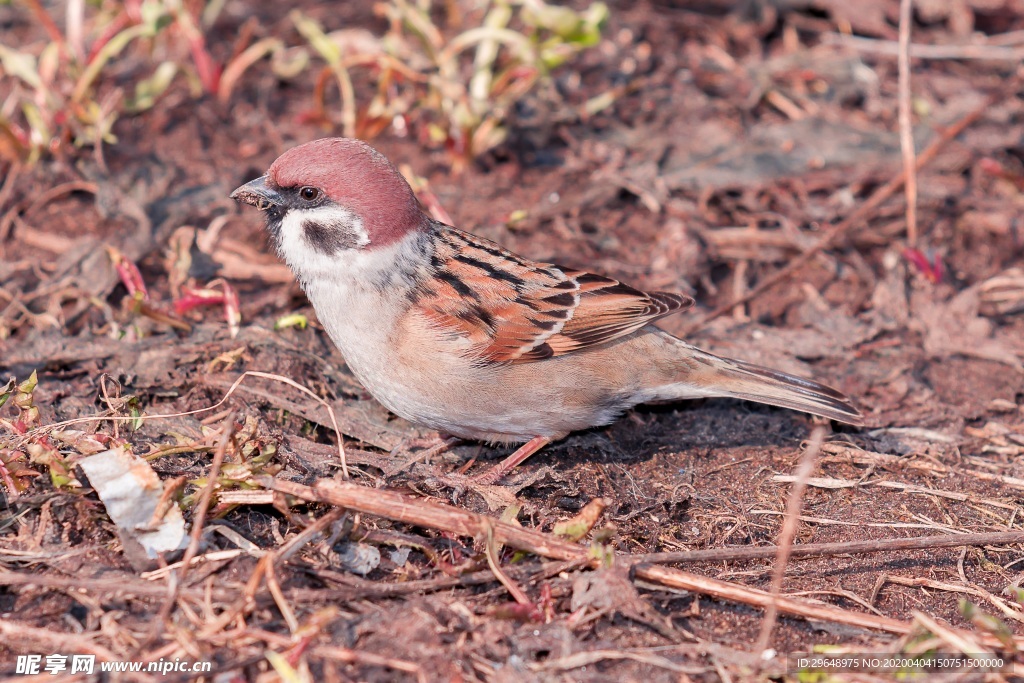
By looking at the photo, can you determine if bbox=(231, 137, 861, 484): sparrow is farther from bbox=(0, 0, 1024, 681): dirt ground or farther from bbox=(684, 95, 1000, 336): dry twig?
bbox=(684, 95, 1000, 336): dry twig

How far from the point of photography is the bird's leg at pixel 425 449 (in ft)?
15.3

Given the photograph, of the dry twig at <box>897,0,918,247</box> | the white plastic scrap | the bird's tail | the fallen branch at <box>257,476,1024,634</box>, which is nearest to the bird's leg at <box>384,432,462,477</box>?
the fallen branch at <box>257,476,1024,634</box>

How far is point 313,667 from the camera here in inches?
133

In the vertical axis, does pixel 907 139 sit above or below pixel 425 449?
above

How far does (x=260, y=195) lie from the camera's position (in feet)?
15.5

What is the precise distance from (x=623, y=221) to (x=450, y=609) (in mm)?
3920

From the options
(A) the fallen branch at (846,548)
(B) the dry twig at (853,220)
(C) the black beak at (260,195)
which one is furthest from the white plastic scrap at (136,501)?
(B) the dry twig at (853,220)

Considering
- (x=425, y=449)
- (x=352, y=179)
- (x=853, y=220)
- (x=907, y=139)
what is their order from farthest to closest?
(x=853, y=220) < (x=907, y=139) < (x=425, y=449) < (x=352, y=179)

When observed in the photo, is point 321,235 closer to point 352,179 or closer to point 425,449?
point 352,179

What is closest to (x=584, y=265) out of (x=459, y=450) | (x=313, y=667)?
(x=459, y=450)

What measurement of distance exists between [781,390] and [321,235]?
8.18 feet

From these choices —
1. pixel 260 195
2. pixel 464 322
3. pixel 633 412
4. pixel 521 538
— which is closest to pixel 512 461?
pixel 464 322

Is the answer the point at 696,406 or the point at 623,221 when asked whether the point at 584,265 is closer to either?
the point at 623,221

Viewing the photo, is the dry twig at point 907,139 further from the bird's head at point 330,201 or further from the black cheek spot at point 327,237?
the black cheek spot at point 327,237
